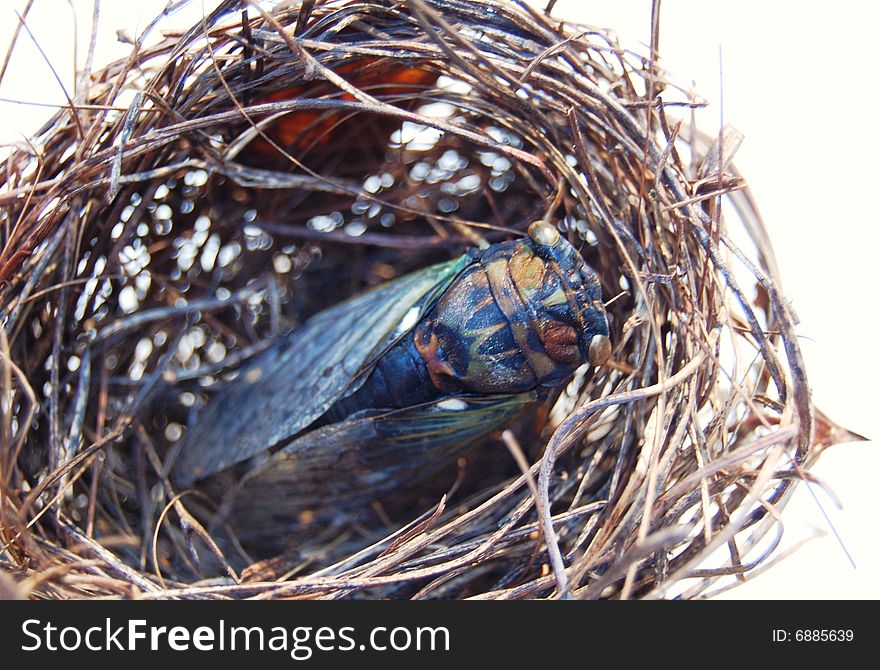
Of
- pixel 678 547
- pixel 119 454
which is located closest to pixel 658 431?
pixel 678 547

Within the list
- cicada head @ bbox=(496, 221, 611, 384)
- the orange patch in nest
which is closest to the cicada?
cicada head @ bbox=(496, 221, 611, 384)

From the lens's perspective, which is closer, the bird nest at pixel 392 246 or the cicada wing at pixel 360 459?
the bird nest at pixel 392 246

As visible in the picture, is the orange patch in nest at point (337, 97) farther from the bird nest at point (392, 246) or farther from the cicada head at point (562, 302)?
the cicada head at point (562, 302)

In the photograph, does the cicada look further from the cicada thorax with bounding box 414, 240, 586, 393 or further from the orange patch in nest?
the orange patch in nest

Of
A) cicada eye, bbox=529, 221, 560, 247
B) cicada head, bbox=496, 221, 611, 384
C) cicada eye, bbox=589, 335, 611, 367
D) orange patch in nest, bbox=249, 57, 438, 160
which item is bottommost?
A: cicada eye, bbox=589, 335, 611, 367

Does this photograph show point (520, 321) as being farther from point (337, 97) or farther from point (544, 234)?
point (337, 97)

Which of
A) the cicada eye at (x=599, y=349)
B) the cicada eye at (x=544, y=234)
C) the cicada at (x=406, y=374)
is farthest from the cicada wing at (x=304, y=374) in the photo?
the cicada eye at (x=599, y=349)

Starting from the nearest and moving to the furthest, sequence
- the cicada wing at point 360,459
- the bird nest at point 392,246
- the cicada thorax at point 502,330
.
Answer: the bird nest at point 392,246 < the cicada thorax at point 502,330 < the cicada wing at point 360,459

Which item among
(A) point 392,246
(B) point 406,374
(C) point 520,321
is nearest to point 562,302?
(C) point 520,321
